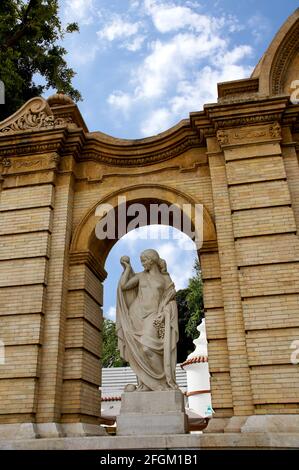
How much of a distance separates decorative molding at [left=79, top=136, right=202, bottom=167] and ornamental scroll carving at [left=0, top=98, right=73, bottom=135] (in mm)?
1040

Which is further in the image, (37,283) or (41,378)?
(37,283)

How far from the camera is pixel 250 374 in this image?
695cm

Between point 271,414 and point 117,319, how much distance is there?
319cm

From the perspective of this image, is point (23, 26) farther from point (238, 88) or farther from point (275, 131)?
point (275, 131)

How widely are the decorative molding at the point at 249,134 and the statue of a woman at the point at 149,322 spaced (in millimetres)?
2838

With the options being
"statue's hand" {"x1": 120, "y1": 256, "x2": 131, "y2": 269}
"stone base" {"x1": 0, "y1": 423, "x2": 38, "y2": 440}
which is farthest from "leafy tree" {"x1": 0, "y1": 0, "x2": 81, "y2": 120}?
"stone base" {"x1": 0, "y1": 423, "x2": 38, "y2": 440}

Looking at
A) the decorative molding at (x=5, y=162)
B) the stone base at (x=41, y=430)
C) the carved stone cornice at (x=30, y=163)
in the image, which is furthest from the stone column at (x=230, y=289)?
the decorative molding at (x=5, y=162)

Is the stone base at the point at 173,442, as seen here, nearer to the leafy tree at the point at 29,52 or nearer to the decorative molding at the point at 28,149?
the decorative molding at the point at 28,149

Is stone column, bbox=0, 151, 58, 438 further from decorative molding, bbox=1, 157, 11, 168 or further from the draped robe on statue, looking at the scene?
the draped robe on statue

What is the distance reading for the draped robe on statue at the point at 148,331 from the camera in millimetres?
7551

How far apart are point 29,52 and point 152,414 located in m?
13.0

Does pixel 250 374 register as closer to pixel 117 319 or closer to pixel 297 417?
pixel 297 417

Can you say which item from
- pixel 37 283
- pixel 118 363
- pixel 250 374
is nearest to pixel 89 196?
pixel 37 283

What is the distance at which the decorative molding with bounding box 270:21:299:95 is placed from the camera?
31.8 ft
